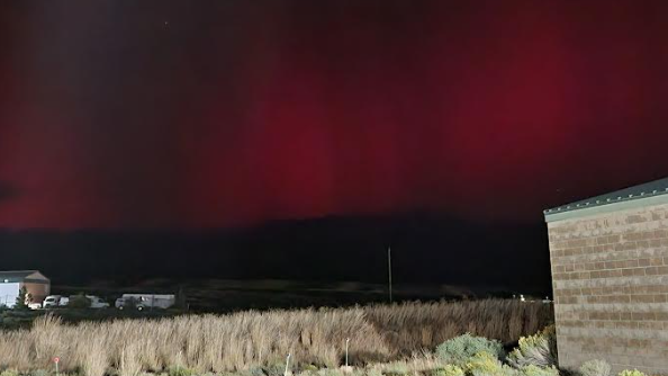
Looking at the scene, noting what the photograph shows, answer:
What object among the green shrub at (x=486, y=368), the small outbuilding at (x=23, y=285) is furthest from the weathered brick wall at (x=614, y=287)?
the small outbuilding at (x=23, y=285)

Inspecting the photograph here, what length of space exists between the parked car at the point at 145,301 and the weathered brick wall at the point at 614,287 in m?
26.7

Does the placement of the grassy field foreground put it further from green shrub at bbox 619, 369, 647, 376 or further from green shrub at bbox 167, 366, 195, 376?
green shrub at bbox 619, 369, 647, 376

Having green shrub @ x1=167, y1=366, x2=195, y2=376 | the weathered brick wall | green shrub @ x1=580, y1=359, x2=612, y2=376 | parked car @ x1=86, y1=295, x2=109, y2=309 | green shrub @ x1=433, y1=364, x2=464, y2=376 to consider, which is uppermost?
the weathered brick wall

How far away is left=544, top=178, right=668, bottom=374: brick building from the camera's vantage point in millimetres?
8844

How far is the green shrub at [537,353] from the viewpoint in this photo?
1143cm

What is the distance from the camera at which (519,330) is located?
19469 millimetres

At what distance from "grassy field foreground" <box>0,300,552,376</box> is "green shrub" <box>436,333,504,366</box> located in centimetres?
232

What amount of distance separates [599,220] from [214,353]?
1003 cm

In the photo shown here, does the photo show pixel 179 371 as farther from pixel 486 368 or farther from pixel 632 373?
pixel 632 373

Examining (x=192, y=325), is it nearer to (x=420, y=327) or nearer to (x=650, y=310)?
(x=420, y=327)

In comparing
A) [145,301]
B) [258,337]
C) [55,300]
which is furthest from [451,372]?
[55,300]

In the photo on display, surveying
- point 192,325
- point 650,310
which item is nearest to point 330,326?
point 192,325

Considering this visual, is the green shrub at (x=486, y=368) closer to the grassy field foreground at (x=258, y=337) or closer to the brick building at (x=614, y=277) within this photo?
the brick building at (x=614, y=277)

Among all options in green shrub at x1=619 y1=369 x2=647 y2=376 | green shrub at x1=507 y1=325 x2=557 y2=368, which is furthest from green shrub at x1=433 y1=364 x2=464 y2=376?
green shrub at x1=619 y1=369 x2=647 y2=376
